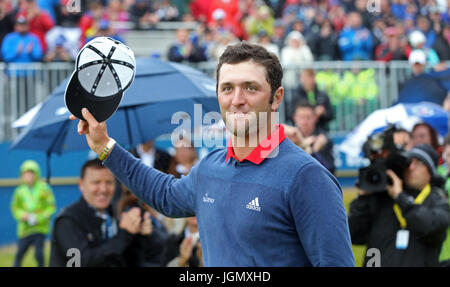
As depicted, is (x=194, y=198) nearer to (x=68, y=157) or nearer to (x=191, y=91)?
(x=191, y=91)

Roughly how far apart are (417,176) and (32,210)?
5.82 metres

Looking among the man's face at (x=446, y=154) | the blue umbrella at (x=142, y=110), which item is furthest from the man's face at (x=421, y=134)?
the blue umbrella at (x=142, y=110)

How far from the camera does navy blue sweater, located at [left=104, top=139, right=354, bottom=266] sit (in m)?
3.06

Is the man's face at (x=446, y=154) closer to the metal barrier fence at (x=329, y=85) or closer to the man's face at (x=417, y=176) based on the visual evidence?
the man's face at (x=417, y=176)

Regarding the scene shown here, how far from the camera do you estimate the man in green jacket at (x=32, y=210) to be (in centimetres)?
1038

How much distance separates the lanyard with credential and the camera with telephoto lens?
0.67 feet

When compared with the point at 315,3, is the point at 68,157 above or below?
below

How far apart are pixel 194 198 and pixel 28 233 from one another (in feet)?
24.0

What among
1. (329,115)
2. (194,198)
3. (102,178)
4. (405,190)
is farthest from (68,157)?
(194,198)

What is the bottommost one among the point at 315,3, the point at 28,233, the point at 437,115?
the point at 28,233

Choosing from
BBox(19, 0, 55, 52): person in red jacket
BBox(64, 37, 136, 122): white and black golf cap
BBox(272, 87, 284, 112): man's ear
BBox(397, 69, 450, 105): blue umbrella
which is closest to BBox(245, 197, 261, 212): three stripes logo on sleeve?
BBox(272, 87, 284, 112): man's ear

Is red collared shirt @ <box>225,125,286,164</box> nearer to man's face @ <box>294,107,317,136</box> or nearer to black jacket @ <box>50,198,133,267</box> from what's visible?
black jacket @ <box>50,198,133,267</box>

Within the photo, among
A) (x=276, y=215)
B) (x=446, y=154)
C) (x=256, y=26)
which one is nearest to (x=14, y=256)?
(x=446, y=154)
